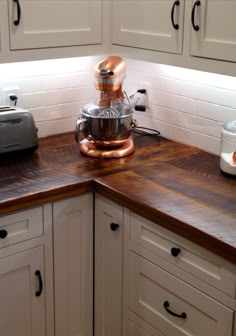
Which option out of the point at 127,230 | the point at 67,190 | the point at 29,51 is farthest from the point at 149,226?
the point at 29,51

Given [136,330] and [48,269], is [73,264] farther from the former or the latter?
[136,330]

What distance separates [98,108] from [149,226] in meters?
0.66

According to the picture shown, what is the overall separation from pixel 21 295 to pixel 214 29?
46.4 inches

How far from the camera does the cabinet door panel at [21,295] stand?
6.07 feet

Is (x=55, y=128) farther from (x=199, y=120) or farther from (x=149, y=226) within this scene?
(x=149, y=226)

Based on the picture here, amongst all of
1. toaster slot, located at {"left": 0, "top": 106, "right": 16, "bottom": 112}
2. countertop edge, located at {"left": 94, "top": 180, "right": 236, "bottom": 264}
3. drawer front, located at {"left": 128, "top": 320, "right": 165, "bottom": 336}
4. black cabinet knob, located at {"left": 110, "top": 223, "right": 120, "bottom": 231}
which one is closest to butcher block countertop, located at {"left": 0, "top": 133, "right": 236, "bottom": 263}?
countertop edge, located at {"left": 94, "top": 180, "right": 236, "bottom": 264}

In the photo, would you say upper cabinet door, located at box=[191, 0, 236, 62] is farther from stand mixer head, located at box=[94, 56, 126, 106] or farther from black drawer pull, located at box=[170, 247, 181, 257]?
black drawer pull, located at box=[170, 247, 181, 257]

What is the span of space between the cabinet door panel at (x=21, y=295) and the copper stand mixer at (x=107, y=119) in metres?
0.53

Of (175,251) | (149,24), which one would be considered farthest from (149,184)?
(149,24)

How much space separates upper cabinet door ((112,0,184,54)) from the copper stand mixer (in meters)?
0.13

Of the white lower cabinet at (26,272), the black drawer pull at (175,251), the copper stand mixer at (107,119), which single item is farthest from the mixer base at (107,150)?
the black drawer pull at (175,251)

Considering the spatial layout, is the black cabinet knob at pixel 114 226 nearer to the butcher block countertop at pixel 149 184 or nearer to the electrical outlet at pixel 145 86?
the butcher block countertop at pixel 149 184

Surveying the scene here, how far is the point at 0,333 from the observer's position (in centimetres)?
188

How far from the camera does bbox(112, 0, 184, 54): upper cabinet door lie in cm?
197
